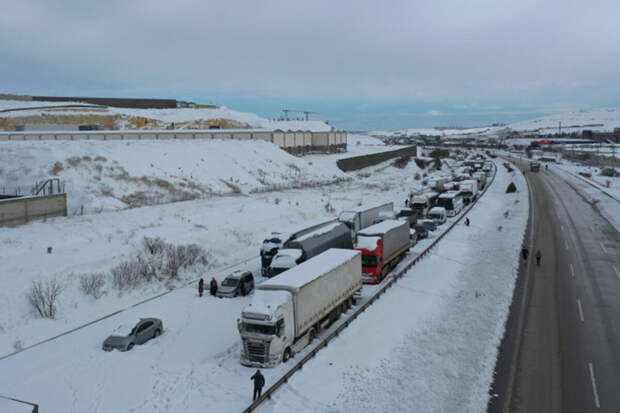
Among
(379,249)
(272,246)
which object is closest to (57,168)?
(272,246)

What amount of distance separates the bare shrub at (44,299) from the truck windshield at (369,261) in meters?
17.0

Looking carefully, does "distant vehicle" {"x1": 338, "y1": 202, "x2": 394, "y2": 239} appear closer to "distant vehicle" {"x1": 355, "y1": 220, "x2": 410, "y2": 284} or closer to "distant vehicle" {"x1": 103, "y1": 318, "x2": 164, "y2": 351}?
"distant vehicle" {"x1": 355, "y1": 220, "x2": 410, "y2": 284}

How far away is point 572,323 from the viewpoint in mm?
22547

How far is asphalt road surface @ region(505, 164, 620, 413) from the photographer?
16.2 m

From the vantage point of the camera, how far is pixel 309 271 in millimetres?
20734

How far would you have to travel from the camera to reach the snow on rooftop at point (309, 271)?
62.4 ft

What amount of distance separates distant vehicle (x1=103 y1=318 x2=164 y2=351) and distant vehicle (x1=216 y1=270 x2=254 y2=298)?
541 cm

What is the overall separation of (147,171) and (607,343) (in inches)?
1998

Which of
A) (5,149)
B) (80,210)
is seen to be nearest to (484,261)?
(80,210)

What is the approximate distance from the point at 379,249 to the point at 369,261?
965 millimetres

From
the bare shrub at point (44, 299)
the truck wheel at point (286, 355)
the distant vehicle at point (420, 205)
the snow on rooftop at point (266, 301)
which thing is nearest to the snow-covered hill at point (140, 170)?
the bare shrub at point (44, 299)

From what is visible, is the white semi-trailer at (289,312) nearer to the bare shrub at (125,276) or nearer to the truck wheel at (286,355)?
the truck wheel at (286,355)

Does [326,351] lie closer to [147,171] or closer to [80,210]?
[80,210]

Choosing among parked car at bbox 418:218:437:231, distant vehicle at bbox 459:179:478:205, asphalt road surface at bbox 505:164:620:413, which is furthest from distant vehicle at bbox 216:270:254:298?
distant vehicle at bbox 459:179:478:205
